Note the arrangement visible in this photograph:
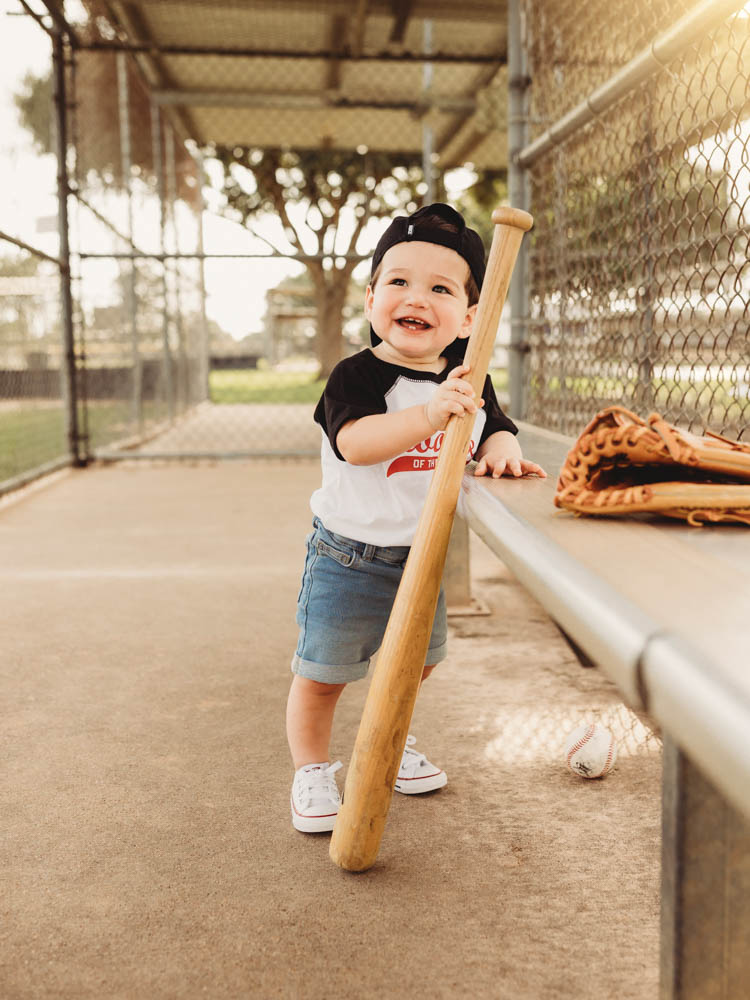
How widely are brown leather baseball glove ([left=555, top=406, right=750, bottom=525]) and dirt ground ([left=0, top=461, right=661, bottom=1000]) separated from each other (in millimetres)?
674

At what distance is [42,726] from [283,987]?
3.71 ft

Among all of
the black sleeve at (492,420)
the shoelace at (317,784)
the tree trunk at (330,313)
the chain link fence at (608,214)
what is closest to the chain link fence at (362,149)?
the chain link fence at (608,214)

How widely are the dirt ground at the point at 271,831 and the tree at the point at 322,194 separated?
572 inches

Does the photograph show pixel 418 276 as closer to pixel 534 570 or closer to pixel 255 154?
pixel 534 570

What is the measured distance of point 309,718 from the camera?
1888 millimetres

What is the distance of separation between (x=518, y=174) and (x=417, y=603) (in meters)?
3.16

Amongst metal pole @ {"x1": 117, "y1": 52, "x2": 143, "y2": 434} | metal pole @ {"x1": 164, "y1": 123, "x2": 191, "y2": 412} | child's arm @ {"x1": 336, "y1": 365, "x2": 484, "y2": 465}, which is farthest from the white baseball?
metal pole @ {"x1": 164, "y1": 123, "x2": 191, "y2": 412}

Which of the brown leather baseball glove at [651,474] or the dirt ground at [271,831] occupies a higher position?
the brown leather baseball glove at [651,474]

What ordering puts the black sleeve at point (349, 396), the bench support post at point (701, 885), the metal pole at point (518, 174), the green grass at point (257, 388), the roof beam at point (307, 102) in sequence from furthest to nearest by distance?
the green grass at point (257, 388)
the roof beam at point (307, 102)
the metal pole at point (518, 174)
the black sleeve at point (349, 396)
the bench support post at point (701, 885)

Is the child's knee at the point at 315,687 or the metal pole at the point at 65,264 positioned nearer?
the child's knee at the point at 315,687

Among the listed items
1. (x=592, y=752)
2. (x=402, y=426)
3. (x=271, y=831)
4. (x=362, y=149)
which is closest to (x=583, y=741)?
(x=592, y=752)

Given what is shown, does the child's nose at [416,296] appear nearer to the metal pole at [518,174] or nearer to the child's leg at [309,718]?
the child's leg at [309,718]

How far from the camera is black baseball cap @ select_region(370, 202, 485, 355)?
1803mm

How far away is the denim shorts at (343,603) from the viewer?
6.02 ft
